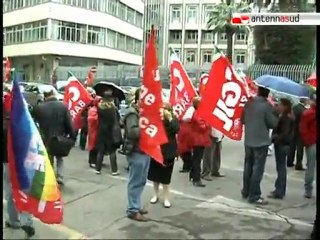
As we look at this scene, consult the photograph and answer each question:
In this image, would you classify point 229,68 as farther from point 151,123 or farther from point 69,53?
point 69,53

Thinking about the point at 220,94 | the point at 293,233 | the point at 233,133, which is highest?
the point at 220,94

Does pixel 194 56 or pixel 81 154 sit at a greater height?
pixel 194 56

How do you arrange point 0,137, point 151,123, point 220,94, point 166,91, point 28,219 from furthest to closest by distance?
1. point 166,91
2. point 220,94
3. point 151,123
4. point 28,219
5. point 0,137

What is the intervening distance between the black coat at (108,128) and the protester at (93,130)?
162mm

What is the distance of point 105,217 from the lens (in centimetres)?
520

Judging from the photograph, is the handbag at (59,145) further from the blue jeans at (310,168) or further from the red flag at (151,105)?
the blue jeans at (310,168)

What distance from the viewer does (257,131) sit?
19.1 feet

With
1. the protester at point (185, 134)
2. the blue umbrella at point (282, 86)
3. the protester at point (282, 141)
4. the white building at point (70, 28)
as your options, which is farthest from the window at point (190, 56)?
the blue umbrella at point (282, 86)

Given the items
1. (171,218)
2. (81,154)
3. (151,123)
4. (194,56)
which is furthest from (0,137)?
(194,56)

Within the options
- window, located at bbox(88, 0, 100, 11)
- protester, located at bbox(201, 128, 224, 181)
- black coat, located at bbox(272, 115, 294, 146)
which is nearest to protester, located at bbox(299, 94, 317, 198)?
black coat, located at bbox(272, 115, 294, 146)

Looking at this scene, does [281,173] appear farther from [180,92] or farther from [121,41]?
[121,41]

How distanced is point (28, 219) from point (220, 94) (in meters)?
2.37

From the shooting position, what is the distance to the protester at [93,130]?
24.8 ft

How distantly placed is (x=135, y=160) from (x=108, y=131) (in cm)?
234
